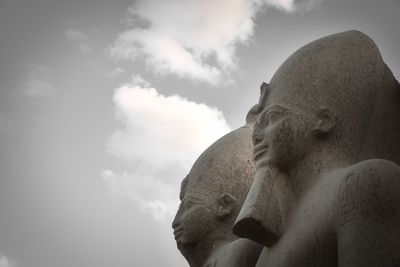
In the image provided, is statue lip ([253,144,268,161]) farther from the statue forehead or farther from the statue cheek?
the statue forehead

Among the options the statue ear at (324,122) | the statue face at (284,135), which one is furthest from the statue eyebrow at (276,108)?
the statue ear at (324,122)

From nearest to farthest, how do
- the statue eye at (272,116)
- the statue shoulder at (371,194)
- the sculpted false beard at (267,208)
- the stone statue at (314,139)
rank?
the statue shoulder at (371,194) < the stone statue at (314,139) < the sculpted false beard at (267,208) < the statue eye at (272,116)

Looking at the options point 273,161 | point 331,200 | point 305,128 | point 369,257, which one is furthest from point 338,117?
point 369,257

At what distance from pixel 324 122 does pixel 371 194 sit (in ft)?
3.15

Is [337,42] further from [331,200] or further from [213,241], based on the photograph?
[213,241]

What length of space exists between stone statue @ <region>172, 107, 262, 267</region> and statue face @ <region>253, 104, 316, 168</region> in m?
1.36

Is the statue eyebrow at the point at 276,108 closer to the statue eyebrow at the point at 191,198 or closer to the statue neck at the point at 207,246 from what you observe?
the statue eyebrow at the point at 191,198

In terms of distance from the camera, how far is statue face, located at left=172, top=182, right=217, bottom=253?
17.7 ft

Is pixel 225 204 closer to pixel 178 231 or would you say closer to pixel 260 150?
pixel 178 231

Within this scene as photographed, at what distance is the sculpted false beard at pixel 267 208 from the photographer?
3.81 m

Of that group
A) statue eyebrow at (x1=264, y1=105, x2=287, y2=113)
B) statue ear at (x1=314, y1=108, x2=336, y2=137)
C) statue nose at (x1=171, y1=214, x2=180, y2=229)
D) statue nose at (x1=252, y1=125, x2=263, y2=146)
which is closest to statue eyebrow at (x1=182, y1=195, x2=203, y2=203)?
statue nose at (x1=171, y1=214, x2=180, y2=229)

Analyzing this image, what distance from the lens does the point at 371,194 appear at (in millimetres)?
3156

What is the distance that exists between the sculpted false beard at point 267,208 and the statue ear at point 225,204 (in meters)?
1.38

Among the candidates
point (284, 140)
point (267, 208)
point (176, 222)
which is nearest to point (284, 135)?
point (284, 140)
